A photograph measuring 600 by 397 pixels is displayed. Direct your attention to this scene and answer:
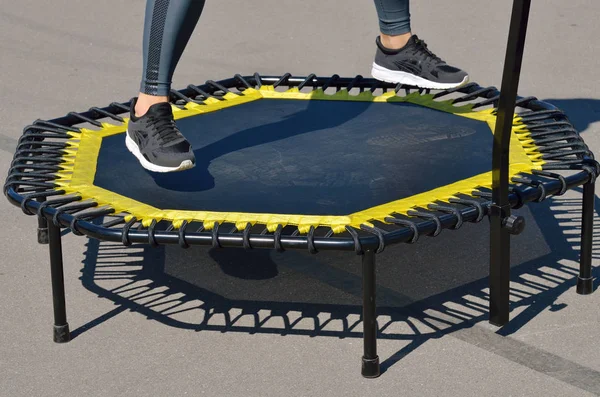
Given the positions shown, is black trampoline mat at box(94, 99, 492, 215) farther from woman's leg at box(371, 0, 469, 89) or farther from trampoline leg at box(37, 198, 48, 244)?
trampoline leg at box(37, 198, 48, 244)

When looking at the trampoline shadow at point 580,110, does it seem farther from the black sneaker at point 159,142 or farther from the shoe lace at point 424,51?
the black sneaker at point 159,142

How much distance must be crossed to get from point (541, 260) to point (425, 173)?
1.72ft

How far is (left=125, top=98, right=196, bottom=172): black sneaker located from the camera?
114 inches

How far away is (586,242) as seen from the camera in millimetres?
2990

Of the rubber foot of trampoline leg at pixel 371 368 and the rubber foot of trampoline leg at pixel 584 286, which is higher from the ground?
the rubber foot of trampoline leg at pixel 584 286

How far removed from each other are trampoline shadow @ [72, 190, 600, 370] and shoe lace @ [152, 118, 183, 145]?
1.55ft

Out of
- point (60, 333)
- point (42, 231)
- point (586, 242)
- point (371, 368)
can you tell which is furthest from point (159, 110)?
point (586, 242)

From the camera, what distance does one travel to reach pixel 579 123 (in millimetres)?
4578

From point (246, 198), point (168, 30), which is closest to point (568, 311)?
point (246, 198)

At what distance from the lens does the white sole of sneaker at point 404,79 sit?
3506 millimetres

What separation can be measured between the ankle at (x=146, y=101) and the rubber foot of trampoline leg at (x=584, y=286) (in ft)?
4.13

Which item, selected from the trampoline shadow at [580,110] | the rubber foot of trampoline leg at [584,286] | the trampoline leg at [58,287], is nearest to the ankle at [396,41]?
the rubber foot of trampoline leg at [584,286]

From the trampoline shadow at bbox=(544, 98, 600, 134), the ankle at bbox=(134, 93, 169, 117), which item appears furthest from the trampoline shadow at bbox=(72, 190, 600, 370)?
the trampoline shadow at bbox=(544, 98, 600, 134)

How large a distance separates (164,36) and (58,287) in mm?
719
